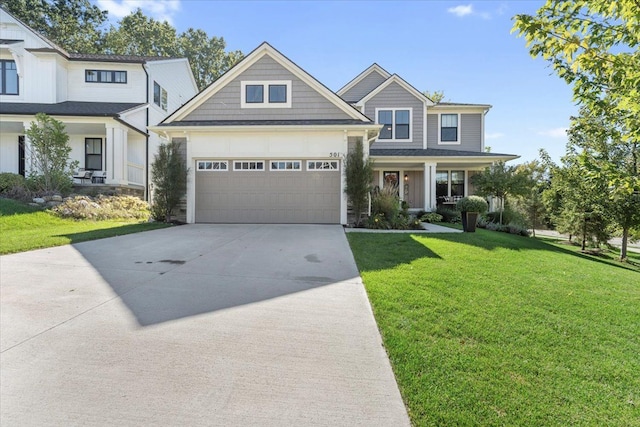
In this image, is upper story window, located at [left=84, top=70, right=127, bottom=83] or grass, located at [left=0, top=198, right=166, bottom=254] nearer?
grass, located at [left=0, top=198, right=166, bottom=254]

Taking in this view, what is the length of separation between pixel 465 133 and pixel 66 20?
3334cm

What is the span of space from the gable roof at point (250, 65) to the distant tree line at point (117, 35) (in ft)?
81.2

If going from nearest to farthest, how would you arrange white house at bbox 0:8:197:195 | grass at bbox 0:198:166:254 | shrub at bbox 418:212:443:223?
grass at bbox 0:198:166:254, shrub at bbox 418:212:443:223, white house at bbox 0:8:197:195

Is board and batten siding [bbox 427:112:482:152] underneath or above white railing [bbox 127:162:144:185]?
above

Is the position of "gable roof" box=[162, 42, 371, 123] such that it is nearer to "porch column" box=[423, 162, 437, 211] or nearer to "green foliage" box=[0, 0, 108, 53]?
"porch column" box=[423, 162, 437, 211]

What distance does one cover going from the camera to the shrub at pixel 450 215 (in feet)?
51.5

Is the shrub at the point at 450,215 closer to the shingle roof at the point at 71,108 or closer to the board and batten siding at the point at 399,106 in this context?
the board and batten siding at the point at 399,106

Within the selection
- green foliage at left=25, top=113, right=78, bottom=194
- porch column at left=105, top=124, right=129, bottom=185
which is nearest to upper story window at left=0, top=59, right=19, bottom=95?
green foliage at left=25, top=113, right=78, bottom=194

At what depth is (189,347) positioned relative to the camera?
10.1 feet

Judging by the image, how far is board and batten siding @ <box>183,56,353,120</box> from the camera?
12.8 metres

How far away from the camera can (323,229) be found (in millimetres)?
10867

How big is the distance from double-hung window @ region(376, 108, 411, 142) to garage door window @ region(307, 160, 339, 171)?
6.47 metres

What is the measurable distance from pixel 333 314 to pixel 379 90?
1604 centimetres

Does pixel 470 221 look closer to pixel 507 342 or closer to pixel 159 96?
pixel 507 342
